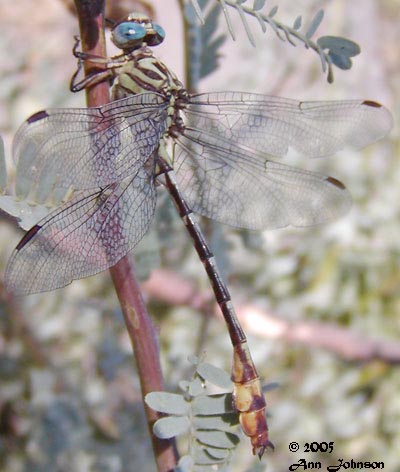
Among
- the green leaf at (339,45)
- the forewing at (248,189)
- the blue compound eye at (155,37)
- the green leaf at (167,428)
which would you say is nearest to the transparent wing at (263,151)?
the forewing at (248,189)

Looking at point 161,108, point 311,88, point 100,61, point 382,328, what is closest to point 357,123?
point 161,108

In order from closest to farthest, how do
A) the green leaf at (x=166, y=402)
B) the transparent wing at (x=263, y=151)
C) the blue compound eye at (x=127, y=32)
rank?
the green leaf at (x=166, y=402) → the blue compound eye at (x=127, y=32) → the transparent wing at (x=263, y=151)

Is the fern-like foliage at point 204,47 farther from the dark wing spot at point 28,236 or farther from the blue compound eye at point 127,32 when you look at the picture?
the dark wing spot at point 28,236

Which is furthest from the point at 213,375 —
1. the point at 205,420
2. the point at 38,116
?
the point at 38,116

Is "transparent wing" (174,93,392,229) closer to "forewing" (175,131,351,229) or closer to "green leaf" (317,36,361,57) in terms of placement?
"forewing" (175,131,351,229)

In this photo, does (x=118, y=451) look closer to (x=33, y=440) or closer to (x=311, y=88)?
(x=33, y=440)

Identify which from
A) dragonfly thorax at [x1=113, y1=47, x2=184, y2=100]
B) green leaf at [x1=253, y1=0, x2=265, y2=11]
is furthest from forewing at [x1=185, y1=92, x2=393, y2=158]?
green leaf at [x1=253, y1=0, x2=265, y2=11]

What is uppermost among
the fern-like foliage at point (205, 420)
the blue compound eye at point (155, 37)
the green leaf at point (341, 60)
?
the blue compound eye at point (155, 37)
